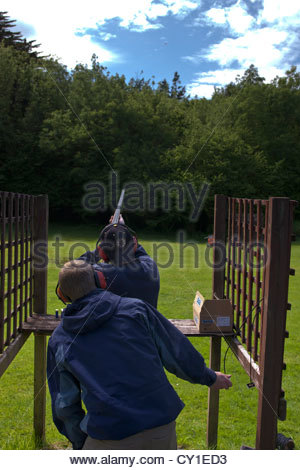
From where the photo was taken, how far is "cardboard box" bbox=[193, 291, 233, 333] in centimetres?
383

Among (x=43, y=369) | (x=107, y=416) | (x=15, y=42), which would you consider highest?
(x=15, y=42)

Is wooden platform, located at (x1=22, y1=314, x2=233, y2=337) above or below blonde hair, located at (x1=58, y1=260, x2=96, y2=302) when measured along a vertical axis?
below

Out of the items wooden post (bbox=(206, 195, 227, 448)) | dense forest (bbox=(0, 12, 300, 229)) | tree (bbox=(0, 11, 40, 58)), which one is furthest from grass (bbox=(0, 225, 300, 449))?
tree (bbox=(0, 11, 40, 58))

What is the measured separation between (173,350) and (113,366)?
0.36 meters

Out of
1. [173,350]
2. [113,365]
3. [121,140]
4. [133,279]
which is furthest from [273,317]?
[121,140]

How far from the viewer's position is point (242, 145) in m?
25.9

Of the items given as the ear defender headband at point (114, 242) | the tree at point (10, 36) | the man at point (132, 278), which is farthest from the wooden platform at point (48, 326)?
the tree at point (10, 36)

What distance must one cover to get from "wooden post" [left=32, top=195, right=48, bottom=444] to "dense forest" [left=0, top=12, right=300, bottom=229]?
19.0m

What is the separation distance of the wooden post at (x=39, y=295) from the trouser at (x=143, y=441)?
7.51ft

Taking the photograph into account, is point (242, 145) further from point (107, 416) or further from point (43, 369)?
point (107, 416)

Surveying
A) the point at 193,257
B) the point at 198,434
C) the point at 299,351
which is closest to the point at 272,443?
the point at 198,434

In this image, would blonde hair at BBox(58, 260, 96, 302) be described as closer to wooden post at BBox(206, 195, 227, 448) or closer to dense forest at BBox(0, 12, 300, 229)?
wooden post at BBox(206, 195, 227, 448)

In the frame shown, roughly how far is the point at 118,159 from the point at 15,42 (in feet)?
83.6

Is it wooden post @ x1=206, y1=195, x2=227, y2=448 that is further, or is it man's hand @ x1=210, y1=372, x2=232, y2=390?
wooden post @ x1=206, y1=195, x2=227, y2=448
